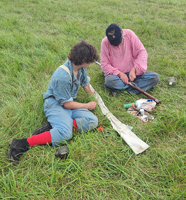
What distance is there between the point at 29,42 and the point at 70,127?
11.0 ft

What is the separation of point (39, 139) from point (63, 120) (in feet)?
1.27

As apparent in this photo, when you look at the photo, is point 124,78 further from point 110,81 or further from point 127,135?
point 127,135

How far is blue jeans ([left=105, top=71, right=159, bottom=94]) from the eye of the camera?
9.75 ft

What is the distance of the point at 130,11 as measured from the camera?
710 centimetres

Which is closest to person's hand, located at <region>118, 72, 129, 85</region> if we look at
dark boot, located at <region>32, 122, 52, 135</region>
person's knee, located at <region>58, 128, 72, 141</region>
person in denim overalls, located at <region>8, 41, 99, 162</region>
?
person in denim overalls, located at <region>8, 41, 99, 162</region>

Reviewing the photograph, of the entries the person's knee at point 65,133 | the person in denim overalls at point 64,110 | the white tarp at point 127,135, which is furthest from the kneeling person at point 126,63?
the person's knee at point 65,133

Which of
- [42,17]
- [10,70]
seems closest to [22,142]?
[10,70]

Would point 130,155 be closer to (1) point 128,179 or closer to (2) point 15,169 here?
(1) point 128,179

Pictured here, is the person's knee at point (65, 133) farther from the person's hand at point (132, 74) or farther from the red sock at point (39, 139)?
the person's hand at point (132, 74)

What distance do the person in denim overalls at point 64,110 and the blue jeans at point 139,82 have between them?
0.80 metres

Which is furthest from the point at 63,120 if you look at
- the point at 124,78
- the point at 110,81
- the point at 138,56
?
the point at 138,56

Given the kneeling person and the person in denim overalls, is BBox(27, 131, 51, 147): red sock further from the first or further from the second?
the kneeling person

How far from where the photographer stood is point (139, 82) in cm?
307

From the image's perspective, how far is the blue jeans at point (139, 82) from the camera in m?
2.97
